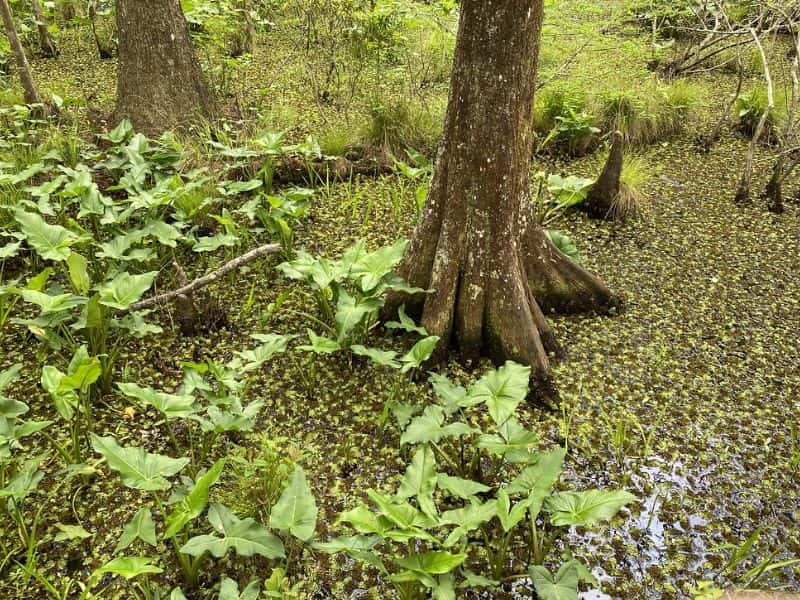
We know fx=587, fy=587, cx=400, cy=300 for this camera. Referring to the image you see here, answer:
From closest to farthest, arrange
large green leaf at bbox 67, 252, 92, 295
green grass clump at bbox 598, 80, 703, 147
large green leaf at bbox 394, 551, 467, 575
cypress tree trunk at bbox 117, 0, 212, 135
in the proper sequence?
large green leaf at bbox 394, 551, 467, 575 < large green leaf at bbox 67, 252, 92, 295 < cypress tree trunk at bbox 117, 0, 212, 135 < green grass clump at bbox 598, 80, 703, 147

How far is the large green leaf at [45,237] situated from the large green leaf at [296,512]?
1.52 metres

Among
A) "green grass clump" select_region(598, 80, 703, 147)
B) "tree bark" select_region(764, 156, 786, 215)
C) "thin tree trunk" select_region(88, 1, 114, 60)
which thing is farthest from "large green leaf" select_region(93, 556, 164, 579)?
"thin tree trunk" select_region(88, 1, 114, 60)

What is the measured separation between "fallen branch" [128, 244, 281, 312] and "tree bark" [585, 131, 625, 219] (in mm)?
2022

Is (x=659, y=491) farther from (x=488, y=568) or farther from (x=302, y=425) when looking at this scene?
(x=302, y=425)

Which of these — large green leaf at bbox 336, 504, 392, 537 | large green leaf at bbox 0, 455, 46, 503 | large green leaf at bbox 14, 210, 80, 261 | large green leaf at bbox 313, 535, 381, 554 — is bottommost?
large green leaf at bbox 0, 455, 46, 503

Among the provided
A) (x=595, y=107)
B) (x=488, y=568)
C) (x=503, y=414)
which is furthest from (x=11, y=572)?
(x=595, y=107)

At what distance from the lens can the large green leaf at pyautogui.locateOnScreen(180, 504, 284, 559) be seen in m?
1.64

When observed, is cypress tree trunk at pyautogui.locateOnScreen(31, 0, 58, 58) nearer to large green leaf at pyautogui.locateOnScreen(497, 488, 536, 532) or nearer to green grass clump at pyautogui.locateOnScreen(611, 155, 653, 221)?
green grass clump at pyautogui.locateOnScreen(611, 155, 653, 221)

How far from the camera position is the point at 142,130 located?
4.03m

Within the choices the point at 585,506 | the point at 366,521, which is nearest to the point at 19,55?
the point at 366,521

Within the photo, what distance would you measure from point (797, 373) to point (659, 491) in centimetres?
106

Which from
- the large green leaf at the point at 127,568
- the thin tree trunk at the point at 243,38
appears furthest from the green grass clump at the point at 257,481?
the thin tree trunk at the point at 243,38

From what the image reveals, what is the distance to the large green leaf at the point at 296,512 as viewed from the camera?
1.67 meters

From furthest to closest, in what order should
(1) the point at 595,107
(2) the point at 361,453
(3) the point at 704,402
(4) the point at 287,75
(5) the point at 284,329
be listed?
(4) the point at 287,75 → (1) the point at 595,107 → (5) the point at 284,329 → (3) the point at 704,402 → (2) the point at 361,453
